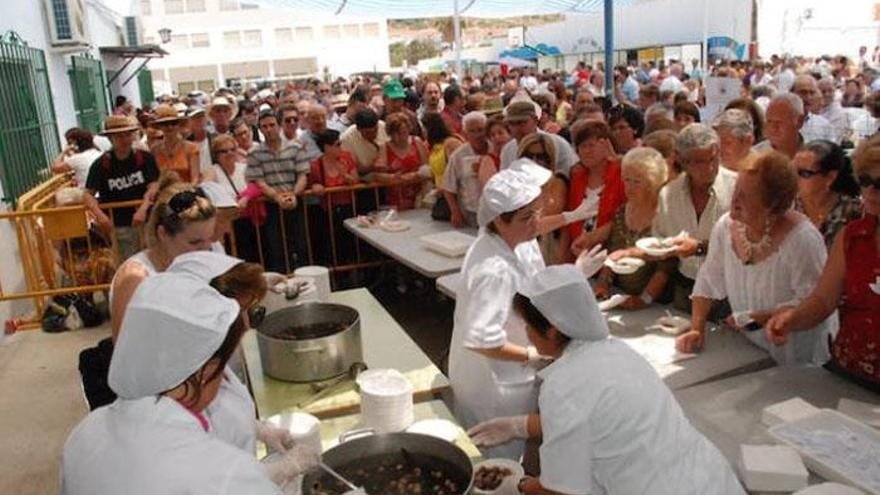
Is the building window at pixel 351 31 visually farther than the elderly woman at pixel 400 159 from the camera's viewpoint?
Yes

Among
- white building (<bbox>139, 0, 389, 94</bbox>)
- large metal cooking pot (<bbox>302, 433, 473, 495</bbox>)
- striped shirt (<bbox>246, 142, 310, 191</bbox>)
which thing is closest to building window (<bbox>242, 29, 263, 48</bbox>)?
white building (<bbox>139, 0, 389, 94</bbox>)

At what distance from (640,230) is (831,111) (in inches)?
212

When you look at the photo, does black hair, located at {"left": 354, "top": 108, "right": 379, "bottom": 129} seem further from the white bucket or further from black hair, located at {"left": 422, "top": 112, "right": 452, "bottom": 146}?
the white bucket

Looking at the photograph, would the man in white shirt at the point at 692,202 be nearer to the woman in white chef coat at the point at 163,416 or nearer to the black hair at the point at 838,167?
the black hair at the point at 838,167

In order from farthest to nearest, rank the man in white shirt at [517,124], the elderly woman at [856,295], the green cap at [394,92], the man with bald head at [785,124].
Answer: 1. the green cap at [394,92]
2. the man in white shirt at [517,124]
3. the man with bald head at [785,124]
4. the elderly woman at [856,295]

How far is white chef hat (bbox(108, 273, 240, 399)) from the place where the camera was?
154cm

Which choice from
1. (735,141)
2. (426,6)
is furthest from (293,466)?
(426,6)

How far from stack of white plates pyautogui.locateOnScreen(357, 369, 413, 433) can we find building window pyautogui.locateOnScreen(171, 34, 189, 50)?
45312 mm

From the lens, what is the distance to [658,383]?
2061 millimetres

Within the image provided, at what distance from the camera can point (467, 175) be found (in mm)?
5645

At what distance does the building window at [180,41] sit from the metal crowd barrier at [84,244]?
1572 inches

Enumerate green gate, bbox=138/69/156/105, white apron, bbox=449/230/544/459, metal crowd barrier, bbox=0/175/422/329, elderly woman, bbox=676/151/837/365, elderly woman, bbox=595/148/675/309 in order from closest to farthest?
1. white apron, bbox=449/230/544/459
2. elderly woman, bbox=676/151/837/365
3. elderly woman, bbox=595/148/675/309
4. metal crowd barrier, bbox=0/175/422/329
5. green gate, bbox=138/69/156/105

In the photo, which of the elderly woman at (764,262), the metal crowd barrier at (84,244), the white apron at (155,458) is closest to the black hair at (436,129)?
the metal crowd barrier at (84,244)

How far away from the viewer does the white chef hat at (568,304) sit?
2.00m
